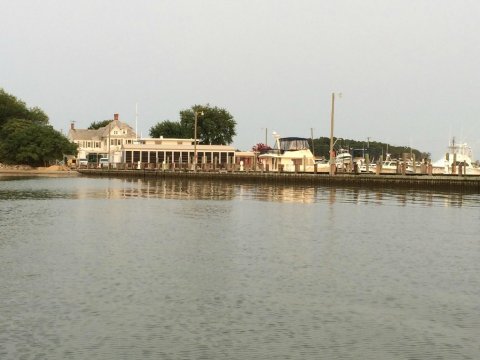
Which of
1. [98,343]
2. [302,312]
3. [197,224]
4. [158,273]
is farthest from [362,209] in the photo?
[98,343]

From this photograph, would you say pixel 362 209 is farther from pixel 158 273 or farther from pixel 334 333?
pixel 334 333

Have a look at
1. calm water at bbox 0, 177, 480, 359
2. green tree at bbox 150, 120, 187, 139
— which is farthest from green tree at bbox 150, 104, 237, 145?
calm water at bbox 0, 177, 480, 359

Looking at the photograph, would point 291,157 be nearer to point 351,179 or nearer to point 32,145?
point 351,179

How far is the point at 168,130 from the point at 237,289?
5489 inches

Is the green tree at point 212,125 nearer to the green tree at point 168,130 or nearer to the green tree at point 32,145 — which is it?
the green tree at point 168,130

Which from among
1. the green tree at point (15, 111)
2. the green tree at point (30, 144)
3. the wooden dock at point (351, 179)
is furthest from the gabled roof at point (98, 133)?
the wooden dock at point (351, 179)

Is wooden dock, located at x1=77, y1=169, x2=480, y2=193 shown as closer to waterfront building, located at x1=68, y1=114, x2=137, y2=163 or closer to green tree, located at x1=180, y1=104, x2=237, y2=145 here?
green tree, located at x1=180, y1=104, x2=237, y2=145

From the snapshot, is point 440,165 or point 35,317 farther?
point 440,165

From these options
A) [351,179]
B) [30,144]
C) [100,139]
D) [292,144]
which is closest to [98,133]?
[100,139]

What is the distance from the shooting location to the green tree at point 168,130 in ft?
499

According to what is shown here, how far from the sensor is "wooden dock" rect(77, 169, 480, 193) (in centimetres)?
6341

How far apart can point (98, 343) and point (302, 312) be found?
15.3ft

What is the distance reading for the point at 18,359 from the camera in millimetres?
10977

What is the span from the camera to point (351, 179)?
7088cm
